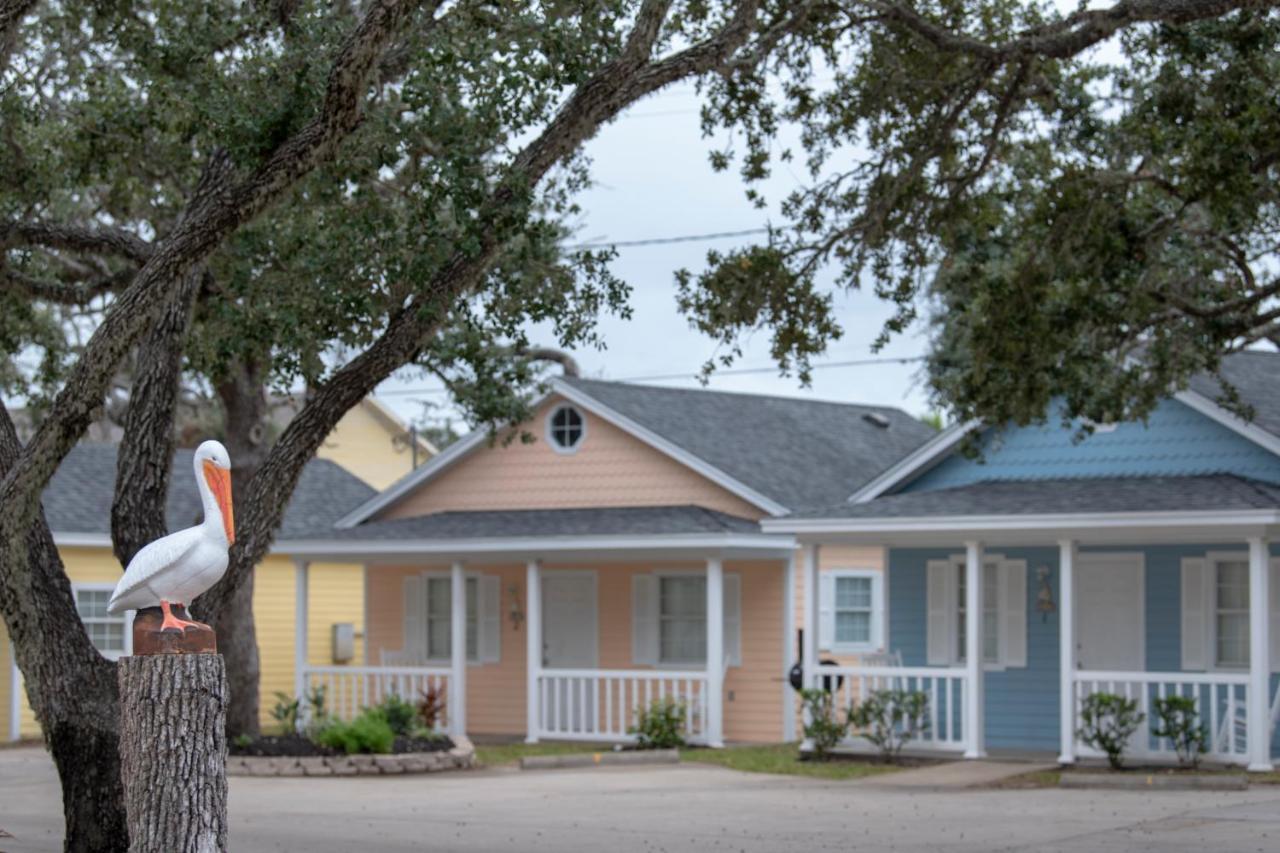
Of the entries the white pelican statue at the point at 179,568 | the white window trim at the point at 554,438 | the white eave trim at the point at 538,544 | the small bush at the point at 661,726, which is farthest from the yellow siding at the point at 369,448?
the white pelican statue at the point at 179,568

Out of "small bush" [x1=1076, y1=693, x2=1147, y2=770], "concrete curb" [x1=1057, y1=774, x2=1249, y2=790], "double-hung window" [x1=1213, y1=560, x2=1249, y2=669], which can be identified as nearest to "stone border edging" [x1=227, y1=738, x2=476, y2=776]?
"concrete curb" [x1=1057, y1=774, x2=1249, y2=790]

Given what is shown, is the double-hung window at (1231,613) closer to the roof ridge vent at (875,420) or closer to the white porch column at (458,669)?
the white porch column at (458,669)

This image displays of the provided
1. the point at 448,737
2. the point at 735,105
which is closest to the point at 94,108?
the point at 735,105

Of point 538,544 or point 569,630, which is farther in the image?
point 569,630

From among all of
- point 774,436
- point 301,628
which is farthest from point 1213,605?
point 301,628

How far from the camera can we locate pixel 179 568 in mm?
9344

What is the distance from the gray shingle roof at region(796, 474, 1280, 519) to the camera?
19516 mm

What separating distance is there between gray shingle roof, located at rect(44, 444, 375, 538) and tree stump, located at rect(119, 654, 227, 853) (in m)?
17.6

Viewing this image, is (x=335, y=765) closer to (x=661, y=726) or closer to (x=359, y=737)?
(x=359, y=737)

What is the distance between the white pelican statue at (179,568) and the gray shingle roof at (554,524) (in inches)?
568

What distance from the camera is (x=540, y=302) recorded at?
1351cm

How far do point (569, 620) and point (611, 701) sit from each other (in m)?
2.26

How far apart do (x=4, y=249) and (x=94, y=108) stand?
1.69 m

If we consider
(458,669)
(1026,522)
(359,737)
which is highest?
(1026,522)
